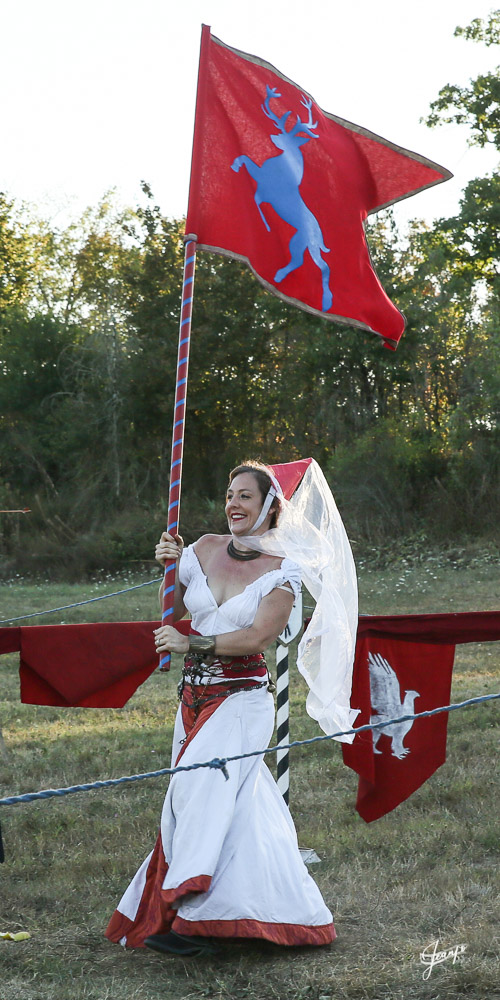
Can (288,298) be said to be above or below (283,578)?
above

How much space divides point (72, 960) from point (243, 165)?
126 inches

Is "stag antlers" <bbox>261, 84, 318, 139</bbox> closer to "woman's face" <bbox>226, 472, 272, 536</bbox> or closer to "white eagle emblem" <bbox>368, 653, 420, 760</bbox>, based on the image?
"woman's face" <bbox>226, 472, 272, 536</bbox>

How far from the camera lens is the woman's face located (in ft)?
12.9

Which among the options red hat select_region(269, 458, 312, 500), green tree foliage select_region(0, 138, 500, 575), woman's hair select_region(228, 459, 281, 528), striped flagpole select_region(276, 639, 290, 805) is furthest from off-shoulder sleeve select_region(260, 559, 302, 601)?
green tree foliage select_region(0, 138, 500, 575)

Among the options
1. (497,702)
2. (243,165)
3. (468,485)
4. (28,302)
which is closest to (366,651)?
(243,165)

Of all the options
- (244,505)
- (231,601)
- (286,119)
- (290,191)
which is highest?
(286,119)

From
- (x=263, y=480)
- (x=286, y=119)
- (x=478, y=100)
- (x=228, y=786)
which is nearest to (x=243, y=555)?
(x=263, y=480)

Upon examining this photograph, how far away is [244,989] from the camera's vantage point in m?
3.35

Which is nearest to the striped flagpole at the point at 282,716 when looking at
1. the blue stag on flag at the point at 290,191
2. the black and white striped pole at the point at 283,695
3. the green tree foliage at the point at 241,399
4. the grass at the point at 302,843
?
the black and white striped pole at the point at 283,695

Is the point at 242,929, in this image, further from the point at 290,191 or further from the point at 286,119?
the point at 286,119

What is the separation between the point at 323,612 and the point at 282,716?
118 centimetres

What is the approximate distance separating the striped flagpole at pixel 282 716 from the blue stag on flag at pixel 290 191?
178cm

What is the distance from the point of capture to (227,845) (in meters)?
3.61

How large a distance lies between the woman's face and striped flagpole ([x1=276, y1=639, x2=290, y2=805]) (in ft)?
3.78
